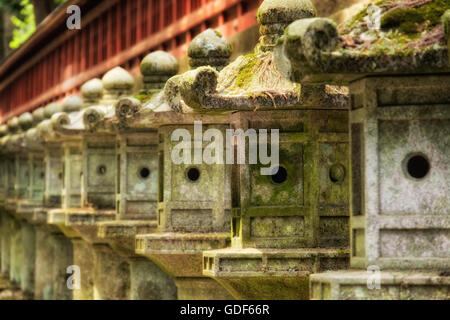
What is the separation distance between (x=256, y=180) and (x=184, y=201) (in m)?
3.33

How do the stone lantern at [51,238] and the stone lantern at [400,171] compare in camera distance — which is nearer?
the stone lantern at [400,171]

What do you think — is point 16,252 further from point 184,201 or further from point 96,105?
point 184,201

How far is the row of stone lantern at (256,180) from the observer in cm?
1231

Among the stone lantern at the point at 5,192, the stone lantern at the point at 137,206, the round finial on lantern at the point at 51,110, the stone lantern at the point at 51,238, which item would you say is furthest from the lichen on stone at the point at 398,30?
the stone lantern at the point at 5,192

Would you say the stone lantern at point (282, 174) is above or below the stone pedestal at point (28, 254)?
above

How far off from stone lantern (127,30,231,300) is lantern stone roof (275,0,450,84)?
22.2ft

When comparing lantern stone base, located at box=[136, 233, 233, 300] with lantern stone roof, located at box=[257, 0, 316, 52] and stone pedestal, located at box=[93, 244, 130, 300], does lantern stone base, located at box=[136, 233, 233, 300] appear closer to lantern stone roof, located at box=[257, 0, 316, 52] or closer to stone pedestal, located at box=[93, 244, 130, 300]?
lantern stone roof, located at box=[257, 0, 316, 52]

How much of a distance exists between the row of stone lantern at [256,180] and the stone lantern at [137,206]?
20mm

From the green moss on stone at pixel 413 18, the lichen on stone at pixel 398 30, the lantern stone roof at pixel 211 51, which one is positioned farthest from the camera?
the lantern stone roof at pixel 211 51

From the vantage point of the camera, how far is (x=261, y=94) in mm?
15297

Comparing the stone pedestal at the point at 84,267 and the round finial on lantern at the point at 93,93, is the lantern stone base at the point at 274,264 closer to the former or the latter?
the round finial on lantern at the point at 93,93

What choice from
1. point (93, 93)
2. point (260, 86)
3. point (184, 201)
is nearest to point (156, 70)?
point (184, 201)

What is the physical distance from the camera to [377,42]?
1179cm
